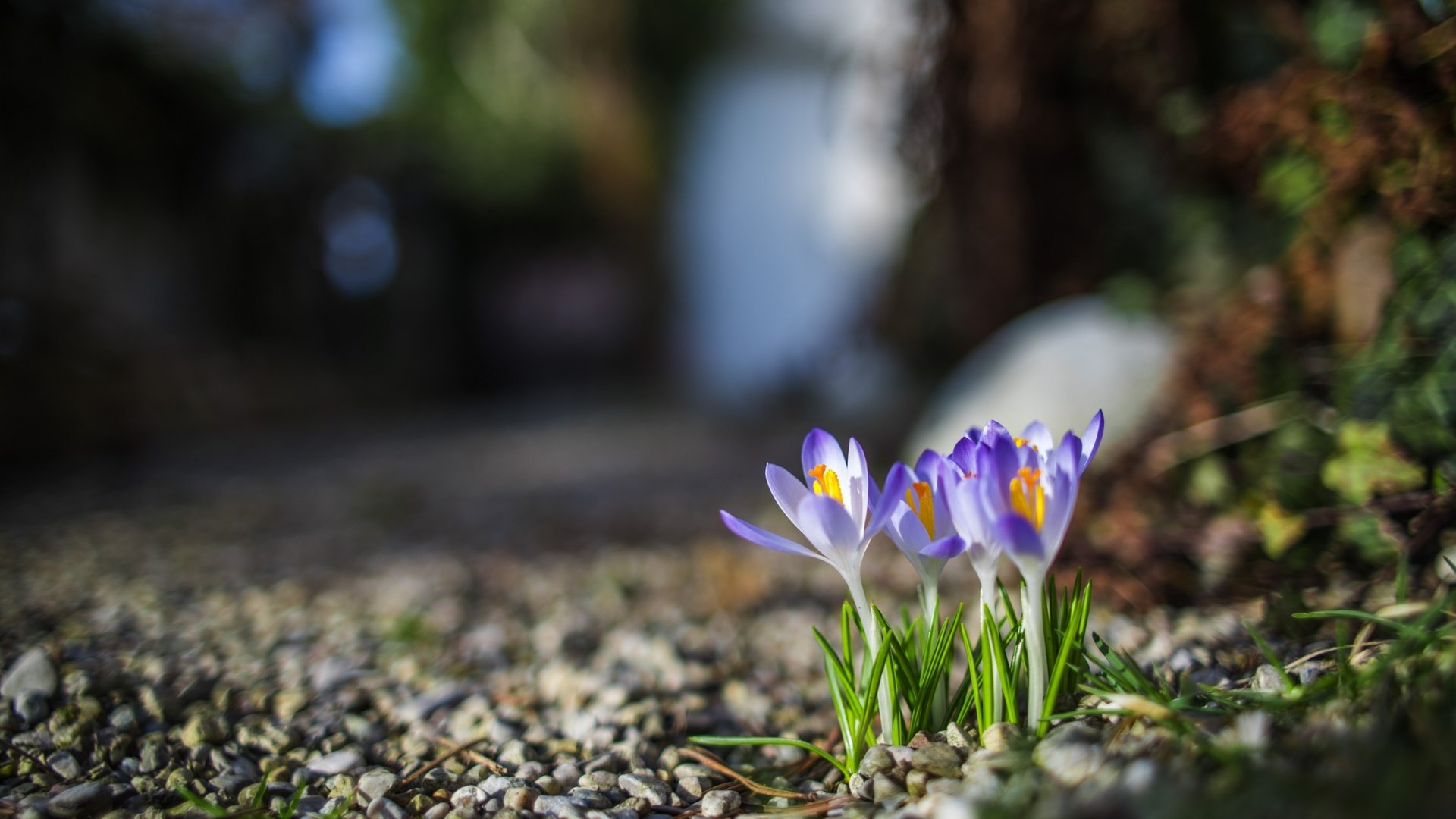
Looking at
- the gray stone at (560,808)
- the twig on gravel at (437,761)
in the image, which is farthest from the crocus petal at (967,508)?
the twig on gravel at (437,761)

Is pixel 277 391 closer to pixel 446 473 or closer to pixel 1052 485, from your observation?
pixel 446 473

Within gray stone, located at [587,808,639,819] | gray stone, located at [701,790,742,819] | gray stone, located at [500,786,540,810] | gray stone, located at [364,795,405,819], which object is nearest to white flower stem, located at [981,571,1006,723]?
gray stone, located at [701,790,742,819]

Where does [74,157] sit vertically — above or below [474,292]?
below

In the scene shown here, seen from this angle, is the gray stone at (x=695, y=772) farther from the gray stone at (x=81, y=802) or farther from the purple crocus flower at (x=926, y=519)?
the gray stone at (x=81, y=802)

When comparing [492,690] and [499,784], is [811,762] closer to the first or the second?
[499,784]

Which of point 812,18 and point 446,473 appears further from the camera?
point 812,18

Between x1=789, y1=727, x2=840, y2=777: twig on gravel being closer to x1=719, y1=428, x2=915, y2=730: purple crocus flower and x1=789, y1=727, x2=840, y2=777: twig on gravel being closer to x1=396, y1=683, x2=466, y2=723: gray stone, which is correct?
x1=719, y1=428, x2=915, y2=730: purple crocus flower

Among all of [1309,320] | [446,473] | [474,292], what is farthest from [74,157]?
[1309,320]
